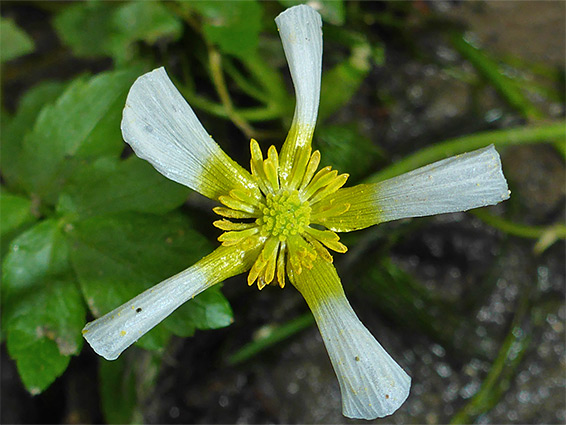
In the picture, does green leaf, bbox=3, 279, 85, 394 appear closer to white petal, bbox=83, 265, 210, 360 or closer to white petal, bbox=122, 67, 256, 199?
white petal, bbox=83, 265, 210, 360

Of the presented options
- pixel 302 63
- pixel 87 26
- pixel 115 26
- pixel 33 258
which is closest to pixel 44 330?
pixel 33 258

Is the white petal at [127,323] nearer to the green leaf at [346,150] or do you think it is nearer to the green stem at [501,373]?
the green leaf at [346,150]

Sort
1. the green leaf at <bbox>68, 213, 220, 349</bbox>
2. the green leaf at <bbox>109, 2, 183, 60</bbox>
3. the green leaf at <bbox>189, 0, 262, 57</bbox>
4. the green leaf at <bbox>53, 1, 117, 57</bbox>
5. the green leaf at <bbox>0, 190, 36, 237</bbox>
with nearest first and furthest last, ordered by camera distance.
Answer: the green leaf at <bbox>68, 213, 220, 349</bbox>, the green leaf at <bbox>0, 190, 36, 237</bbox>, the green leaf at <bbox>189, 0, 262, 57</bbox>, the green leaf at <bbox>109, 2, 183, 60</bbox>, the green leaf at <bbox>53, 1, 117, 57</bbox>

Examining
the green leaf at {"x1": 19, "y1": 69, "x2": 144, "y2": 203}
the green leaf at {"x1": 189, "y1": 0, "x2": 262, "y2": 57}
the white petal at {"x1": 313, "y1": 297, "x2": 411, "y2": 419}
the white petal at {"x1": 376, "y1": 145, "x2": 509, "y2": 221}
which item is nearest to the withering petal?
the white petal at {"x1": 376, "y1": 145, "x2": 509, "y2": 221}

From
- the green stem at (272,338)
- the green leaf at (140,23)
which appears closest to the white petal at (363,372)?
the green stem at (272,338)

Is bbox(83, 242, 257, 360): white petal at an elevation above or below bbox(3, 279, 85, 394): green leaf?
above

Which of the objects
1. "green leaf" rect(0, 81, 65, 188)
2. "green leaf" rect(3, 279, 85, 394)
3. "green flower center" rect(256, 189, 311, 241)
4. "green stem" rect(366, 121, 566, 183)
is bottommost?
"green stem" rect(366, 121, 566, 183)

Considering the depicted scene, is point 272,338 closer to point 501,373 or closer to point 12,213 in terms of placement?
point 501,373
